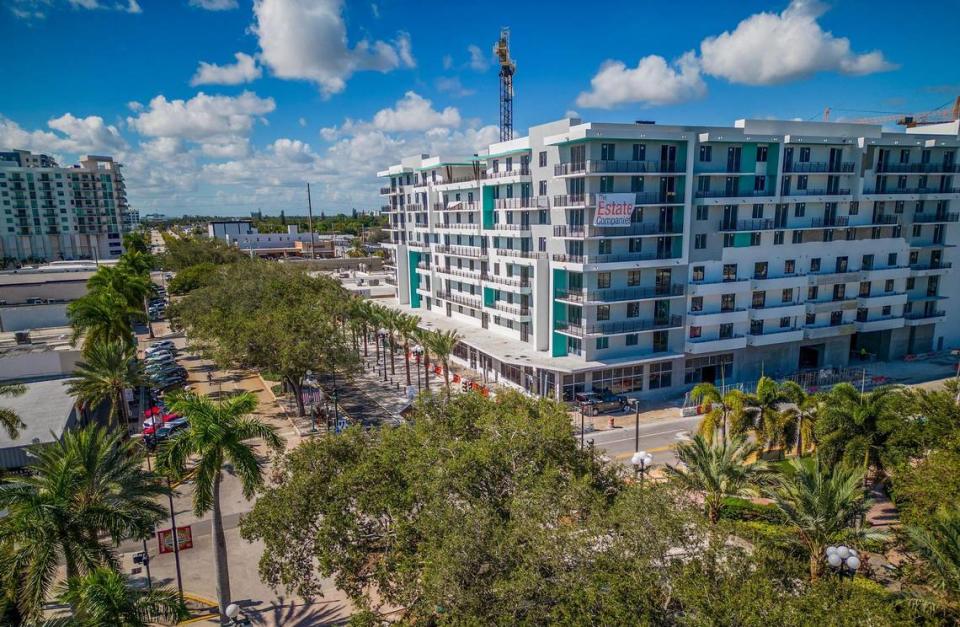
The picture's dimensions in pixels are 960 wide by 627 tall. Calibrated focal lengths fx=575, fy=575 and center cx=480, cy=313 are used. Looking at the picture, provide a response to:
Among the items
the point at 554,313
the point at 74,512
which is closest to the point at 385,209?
the point at 554,313

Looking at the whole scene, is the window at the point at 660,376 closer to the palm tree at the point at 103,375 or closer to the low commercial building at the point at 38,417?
the palm tree at the point at 103,375

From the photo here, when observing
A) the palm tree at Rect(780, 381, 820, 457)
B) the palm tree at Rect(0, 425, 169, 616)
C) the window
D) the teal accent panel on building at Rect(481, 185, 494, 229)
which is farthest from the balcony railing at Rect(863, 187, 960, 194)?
the palm tree at Rect(0, 425, 169, 616)

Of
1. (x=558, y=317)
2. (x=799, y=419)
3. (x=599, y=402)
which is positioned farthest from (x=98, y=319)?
(x=799, y=419)

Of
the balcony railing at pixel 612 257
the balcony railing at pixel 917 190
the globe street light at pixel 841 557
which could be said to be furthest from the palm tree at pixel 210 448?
the balcony railing at pixel 917 190

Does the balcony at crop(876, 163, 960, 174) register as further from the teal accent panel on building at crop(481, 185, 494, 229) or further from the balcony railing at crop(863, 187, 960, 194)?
the teal accent panel on building at crop(481, 185, 494, 229)

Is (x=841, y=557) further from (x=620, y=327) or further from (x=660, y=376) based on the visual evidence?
(x=660, y=376)

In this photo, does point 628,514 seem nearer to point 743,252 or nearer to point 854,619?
point 854,619
